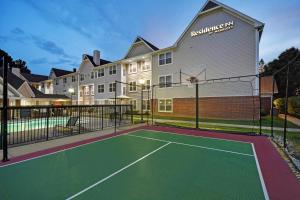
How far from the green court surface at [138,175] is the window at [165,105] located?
51.0 feet

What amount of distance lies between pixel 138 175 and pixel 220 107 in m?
16.1

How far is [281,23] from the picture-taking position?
31422mm

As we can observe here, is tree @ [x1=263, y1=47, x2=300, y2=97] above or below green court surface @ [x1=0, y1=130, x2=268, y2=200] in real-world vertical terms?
above

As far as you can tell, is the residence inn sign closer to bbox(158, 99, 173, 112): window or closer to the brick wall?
the brick wall

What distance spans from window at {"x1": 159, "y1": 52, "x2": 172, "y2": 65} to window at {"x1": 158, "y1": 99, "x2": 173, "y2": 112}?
524cm

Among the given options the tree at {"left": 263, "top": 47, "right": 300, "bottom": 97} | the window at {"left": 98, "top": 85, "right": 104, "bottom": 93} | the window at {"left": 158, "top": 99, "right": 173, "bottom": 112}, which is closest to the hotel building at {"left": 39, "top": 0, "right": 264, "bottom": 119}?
the window at {"left": 158, "top": 99, "right": 173, "bottom": 112}

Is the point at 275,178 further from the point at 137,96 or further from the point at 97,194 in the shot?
the point at 137,96

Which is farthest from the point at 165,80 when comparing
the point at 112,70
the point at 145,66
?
the point at 112,70

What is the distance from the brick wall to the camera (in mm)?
16500

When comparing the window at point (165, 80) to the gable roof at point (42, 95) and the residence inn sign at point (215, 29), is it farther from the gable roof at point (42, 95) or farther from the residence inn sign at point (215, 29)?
the gable roof at point (42, 95)

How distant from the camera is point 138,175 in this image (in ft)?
14.1

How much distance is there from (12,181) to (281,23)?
4287 centimetres

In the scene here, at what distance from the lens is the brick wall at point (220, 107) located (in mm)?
16500

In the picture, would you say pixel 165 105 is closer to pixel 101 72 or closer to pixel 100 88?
pixel 100 88
